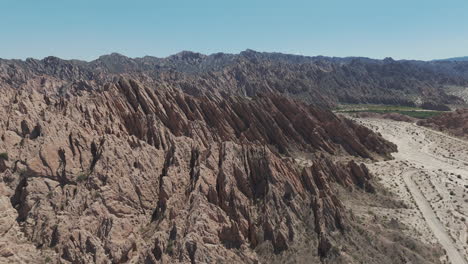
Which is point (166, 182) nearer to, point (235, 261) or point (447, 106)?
point (235, 261)

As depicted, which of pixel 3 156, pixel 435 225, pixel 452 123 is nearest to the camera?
pixel 3 156

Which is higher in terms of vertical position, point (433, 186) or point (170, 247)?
point (170, 247)

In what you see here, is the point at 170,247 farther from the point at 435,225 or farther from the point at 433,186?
the point at 433,186

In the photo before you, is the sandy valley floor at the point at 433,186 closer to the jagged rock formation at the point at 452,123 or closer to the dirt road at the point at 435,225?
the dirt road at the point at 435,225

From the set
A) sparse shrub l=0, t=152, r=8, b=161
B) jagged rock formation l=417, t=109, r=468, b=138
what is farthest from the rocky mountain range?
jagged rock formation l=417, t=109, r=468, b=138

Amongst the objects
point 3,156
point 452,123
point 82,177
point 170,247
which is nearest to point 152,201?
point 82,177

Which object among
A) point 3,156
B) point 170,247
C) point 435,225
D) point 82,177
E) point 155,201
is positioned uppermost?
point 3,156

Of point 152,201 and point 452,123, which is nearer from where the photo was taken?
point 152,201

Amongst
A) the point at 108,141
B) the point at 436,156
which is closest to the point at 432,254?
the point at 108,141

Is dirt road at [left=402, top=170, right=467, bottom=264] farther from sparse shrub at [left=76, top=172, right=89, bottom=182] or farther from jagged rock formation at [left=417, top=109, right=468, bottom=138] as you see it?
jagged rock formation at [left=417, top=109, right=468, bottom=138]
